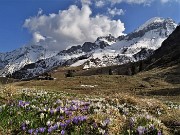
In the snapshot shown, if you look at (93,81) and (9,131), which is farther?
(93,81)

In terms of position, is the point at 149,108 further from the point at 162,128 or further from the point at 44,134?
the point at 44,134

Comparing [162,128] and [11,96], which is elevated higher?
[11,96]

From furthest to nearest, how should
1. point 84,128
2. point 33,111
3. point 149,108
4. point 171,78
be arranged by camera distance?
1. point 171,78
2. point 149,108
3. point 33,111
4. point 84,128

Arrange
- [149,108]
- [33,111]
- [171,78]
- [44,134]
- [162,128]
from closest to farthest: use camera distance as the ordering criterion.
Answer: [44,134], [162,128], [33,111], [149,108], [171,78]

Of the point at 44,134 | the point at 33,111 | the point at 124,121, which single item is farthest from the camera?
the point at 33,111

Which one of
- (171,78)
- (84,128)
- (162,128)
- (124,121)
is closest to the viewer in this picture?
(84,128)

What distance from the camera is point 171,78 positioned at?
317ft

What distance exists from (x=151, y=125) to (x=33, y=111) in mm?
3788

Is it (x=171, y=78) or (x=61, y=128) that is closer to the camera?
(x=61, y=128)

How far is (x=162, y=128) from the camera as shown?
9.35m

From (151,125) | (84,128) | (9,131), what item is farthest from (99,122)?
(9,131)

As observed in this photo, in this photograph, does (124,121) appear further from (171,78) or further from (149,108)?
(171,78)

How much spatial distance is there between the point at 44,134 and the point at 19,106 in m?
3.17

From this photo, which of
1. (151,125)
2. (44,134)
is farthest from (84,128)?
(151,125)
